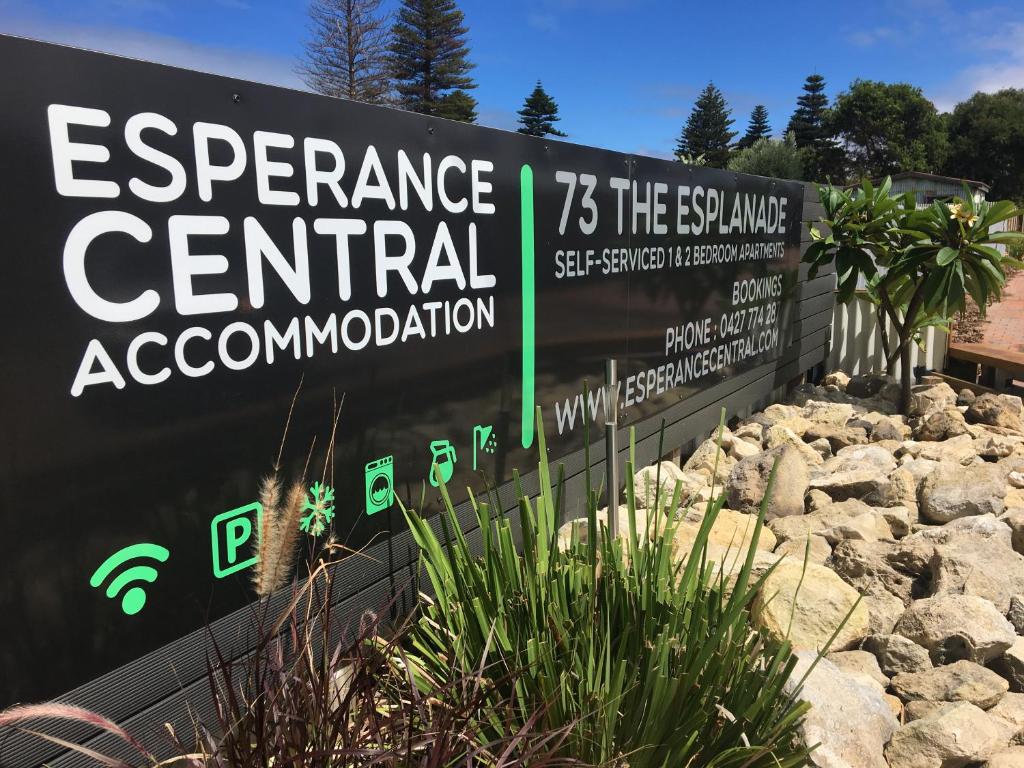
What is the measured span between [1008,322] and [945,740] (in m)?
13.1

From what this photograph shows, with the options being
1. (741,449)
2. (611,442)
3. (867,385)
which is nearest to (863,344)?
(867,385)

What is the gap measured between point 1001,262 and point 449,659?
543 centimetres

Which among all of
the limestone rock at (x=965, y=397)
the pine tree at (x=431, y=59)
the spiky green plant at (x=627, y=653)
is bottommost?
the limestone rock at (x=965, y=397)

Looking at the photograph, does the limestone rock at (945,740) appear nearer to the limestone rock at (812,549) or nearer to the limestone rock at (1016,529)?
the limestone rock at (812,549)

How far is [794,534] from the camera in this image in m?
3.60

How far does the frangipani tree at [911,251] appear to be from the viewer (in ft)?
19.0

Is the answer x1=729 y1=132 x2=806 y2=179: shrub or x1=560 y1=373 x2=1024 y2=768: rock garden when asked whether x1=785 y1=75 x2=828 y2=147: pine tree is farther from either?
x1=560 y1=373 x2=1024 y2=768: rock garden

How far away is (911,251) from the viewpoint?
6.02 m

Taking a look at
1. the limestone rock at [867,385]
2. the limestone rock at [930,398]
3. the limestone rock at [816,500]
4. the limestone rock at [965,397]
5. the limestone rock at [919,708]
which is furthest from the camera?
the limestone rock at [867,385]

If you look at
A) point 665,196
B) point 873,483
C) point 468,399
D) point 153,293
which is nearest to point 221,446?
point 153,293

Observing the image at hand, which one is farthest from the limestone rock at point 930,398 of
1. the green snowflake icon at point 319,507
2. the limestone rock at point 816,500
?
the green snowflake icon at point 319,507

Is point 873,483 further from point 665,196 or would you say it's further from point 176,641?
point 176,641

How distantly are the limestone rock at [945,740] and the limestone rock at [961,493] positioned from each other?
6.08ft

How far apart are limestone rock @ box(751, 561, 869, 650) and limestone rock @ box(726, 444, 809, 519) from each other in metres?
1.11
